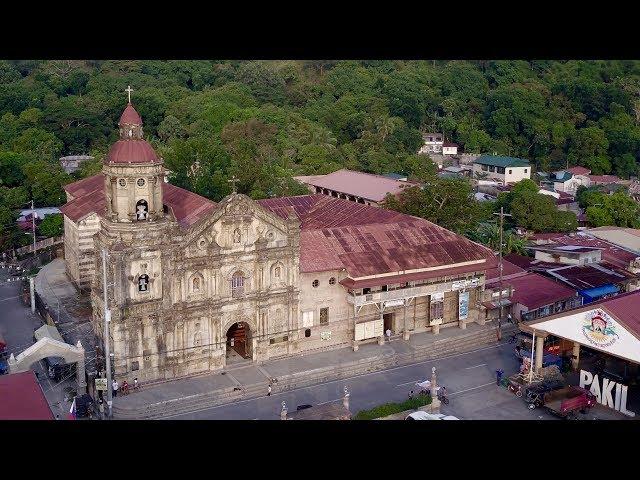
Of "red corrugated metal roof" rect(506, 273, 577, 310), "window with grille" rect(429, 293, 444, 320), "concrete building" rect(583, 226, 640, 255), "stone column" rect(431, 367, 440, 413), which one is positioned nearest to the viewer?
"stone column" rect(431, 367, 440, 413)

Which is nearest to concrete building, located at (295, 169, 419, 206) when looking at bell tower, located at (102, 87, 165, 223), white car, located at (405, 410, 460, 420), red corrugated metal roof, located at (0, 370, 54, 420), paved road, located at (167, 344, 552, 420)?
paved road, located at (167, 344, 552, 420)

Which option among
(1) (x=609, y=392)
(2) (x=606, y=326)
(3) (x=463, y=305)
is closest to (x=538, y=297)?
(3) (x=463, y=305)

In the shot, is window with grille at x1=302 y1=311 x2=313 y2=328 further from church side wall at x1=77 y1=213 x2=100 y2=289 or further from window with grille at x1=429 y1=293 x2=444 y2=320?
church side wall at x1=77 y1=213 x2=100 y2=289

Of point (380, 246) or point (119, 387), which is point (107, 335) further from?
point (380, 246)

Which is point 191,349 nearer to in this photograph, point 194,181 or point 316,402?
point 316,402

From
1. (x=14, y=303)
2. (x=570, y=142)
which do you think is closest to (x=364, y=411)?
(x=14, y=303)
